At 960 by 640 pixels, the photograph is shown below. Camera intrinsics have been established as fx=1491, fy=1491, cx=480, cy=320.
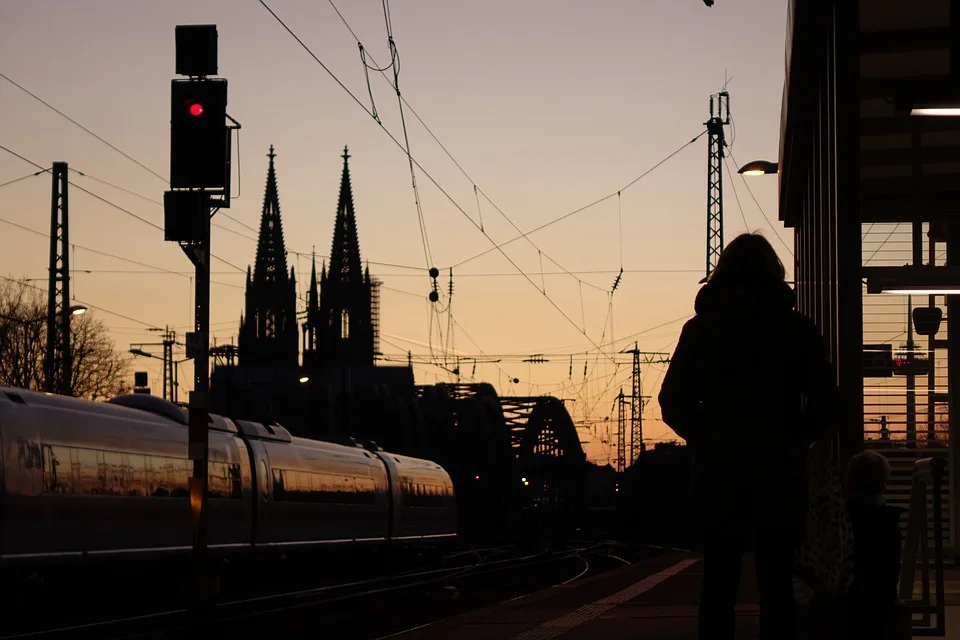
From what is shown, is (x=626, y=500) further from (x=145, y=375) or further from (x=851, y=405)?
(x=851, y=405)

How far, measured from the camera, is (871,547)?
7.18 metres

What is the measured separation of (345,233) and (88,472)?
167 m

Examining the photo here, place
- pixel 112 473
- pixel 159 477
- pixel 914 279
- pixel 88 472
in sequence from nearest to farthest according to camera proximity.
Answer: pixel 914 279, pixel 88 472, pixel 112 473, pixel 159 477

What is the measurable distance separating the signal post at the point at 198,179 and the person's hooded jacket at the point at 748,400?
10.9m

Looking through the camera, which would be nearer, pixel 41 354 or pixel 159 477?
pixel 159 477

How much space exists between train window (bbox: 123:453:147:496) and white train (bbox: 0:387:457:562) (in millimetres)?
20

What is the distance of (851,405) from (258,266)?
556ft

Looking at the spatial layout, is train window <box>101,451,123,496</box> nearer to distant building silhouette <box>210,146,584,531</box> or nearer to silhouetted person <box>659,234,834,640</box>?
silhouetted person <box>659,234,834,640</box>

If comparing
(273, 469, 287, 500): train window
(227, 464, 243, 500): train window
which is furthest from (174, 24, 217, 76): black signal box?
(273, 469, 287, 500): train window

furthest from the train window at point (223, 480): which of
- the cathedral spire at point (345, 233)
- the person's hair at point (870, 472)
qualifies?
the cathedral spire at point (345, 233)

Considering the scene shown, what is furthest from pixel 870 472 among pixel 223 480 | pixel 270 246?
pixel 270 246

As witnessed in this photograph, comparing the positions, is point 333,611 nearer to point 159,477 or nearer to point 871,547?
point 159,477

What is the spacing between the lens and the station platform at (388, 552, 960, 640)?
1038 cm

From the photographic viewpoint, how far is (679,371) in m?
5.31
